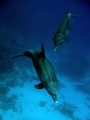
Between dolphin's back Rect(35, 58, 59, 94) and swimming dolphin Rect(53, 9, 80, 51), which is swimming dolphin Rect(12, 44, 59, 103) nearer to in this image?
dolphin's back Rect(35, 58, 59, 94)

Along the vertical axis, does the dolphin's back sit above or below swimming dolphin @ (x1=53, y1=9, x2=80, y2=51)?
below

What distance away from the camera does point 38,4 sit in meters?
89.5

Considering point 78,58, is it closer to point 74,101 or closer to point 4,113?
point 74,101

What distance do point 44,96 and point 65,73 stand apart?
11.2 m

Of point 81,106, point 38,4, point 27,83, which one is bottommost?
point 81,106

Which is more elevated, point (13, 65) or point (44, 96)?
point (13, 65)

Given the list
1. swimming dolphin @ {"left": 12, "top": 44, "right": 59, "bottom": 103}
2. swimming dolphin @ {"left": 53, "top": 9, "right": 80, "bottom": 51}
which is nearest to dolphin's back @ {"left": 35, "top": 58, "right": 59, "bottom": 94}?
swimming dolphin @ {"left": 12, "top": 44, "right": 59, "bottom": 103}

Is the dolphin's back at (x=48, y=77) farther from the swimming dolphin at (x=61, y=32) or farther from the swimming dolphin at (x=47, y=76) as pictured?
the swimming dolphin at (x=61, y=32)

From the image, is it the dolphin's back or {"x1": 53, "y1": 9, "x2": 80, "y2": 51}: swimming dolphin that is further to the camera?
{"x1": 53, "y1": 9, "x2": 80, "y2": 51}: swimming dolphin

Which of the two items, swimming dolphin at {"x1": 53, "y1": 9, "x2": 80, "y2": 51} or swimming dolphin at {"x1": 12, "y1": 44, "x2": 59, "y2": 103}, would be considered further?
swimming dolphin at {"x1": 53, "y1": 9, "x2": 80, "y2": 51}

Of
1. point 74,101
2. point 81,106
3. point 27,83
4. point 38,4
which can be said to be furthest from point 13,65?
point 38,4

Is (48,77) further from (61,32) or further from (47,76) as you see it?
(61,32)

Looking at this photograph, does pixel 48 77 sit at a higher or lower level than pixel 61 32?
lower

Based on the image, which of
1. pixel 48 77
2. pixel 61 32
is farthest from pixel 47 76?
pixel 61 32
